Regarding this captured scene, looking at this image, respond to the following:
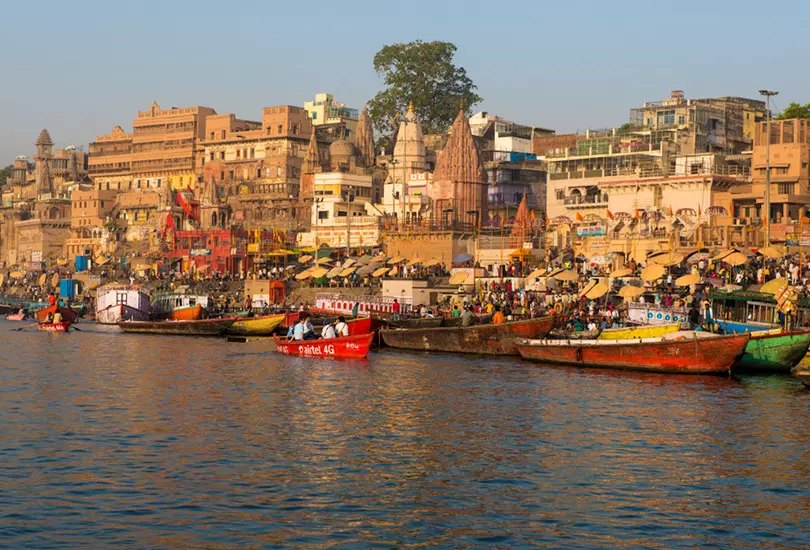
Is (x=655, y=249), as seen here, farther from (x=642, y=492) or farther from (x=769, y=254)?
(x=642, y=492)

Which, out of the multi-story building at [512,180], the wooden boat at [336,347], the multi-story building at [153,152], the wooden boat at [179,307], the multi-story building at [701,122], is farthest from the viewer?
the multi-story building at [153,152]

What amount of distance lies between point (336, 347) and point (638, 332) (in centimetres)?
1154

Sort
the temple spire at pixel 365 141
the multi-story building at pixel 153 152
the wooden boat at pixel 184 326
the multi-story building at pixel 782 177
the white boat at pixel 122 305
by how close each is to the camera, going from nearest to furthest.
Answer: the wooden boat at pixel 184 326 < the multi-story building at pixel 782 177 < the white boat at pixel 122 305 < the temple spire at pixel 365 141 < the multi-story building at pixel 153 152

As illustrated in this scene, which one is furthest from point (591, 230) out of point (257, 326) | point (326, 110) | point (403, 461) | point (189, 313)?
point (326, 110)

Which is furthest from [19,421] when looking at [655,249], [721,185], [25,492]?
[721,185]

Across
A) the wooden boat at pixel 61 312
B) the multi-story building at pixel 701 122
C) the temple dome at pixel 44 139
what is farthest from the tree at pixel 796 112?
the temple dome at pixel 44 139

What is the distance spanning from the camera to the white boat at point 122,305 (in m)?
71.6

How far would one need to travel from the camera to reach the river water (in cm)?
1877

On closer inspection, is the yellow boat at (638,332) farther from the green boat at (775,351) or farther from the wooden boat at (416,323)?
the wooden boat at (416,323)

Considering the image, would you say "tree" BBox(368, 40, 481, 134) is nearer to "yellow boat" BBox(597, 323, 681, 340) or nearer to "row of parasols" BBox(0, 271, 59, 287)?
"row of parasols" BBox(0, 271, 59, 287)

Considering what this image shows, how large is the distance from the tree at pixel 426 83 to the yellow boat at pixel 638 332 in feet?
209

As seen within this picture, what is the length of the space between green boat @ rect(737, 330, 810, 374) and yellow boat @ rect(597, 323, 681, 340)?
458 cm

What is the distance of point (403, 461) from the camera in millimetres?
24203

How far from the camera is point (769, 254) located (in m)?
51.8
